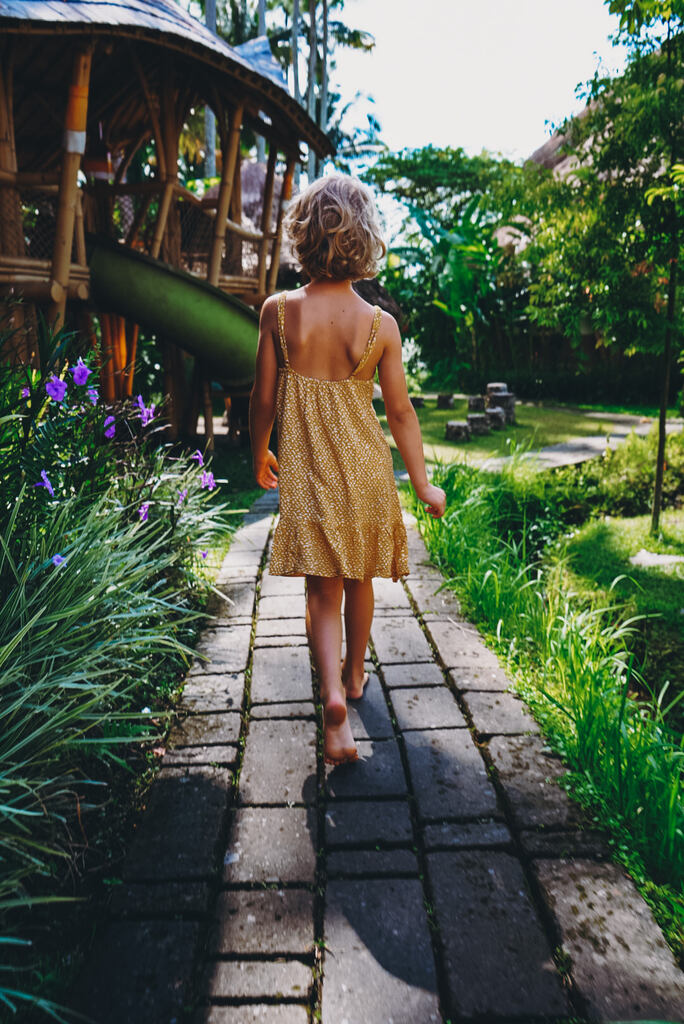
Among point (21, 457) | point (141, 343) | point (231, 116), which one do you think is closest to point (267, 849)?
point (21, 457)

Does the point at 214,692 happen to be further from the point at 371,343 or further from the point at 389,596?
the point at 371,343

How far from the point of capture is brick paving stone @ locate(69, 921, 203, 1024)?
4.65 ft

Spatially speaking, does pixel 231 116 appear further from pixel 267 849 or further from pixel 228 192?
pixel 267 849

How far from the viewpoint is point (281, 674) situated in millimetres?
2820

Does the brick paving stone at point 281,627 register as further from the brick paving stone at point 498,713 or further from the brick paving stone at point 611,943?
the brick paving stone at point 611,943

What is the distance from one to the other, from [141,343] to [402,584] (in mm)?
7974

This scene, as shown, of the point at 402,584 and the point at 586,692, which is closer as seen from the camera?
the point at 586,692

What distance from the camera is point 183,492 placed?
373 centimetres

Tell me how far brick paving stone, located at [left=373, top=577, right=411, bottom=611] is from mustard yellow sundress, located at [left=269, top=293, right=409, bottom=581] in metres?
1.28

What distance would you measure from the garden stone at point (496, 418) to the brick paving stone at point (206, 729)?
8.06 metres

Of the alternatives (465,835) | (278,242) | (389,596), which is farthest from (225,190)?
(465,835)

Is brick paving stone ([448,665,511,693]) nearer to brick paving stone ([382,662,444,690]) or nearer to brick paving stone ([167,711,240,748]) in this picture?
brick paving stone ([382,662,444,690])

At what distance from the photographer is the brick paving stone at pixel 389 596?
357cm

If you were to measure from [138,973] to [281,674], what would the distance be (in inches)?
54.3
